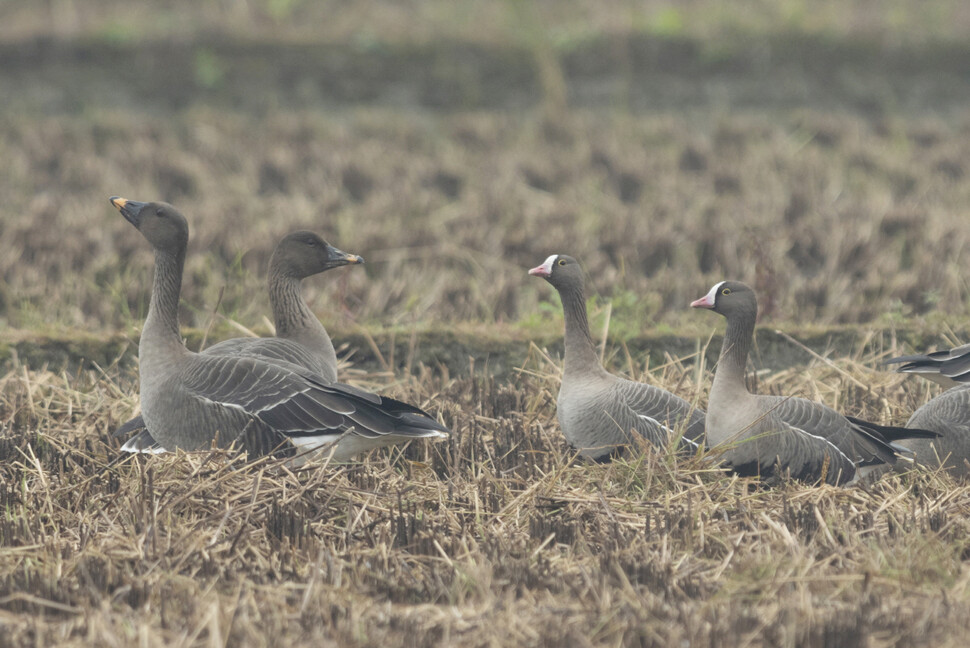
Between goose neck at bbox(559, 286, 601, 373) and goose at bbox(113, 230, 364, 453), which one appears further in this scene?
goose at bbox(113, 230, 364, 453)

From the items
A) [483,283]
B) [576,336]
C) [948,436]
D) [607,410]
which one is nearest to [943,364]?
[948,436]

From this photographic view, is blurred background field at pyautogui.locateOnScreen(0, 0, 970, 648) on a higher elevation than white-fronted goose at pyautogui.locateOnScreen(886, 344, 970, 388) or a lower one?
lower

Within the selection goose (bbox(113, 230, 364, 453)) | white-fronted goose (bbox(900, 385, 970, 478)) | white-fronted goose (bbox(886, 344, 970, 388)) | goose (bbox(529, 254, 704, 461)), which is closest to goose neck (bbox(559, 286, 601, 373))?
goose (bbox(529, 254, 704, 461))

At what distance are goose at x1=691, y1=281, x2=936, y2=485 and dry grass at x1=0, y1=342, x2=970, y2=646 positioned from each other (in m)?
0.13

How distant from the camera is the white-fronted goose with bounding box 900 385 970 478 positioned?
19.6 ft

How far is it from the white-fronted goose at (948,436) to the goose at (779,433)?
0.21m

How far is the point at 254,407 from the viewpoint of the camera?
582 cm

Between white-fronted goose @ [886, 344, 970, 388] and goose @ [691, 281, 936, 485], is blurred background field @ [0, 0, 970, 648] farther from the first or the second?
white-fronted goose @ [886, 344, 970, 388]

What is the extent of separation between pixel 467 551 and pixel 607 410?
155 cm

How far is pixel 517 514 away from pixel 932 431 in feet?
7.09

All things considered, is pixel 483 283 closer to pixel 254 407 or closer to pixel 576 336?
pixel 576 336

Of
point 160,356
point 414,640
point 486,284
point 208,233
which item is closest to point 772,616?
point 414,640

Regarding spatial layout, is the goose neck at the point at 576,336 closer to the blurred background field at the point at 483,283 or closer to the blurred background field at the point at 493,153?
the blurred background field at the point at 483,283

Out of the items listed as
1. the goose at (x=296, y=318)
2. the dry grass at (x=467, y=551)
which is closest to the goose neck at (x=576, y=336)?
the dry grass at (x=467, y=551)
